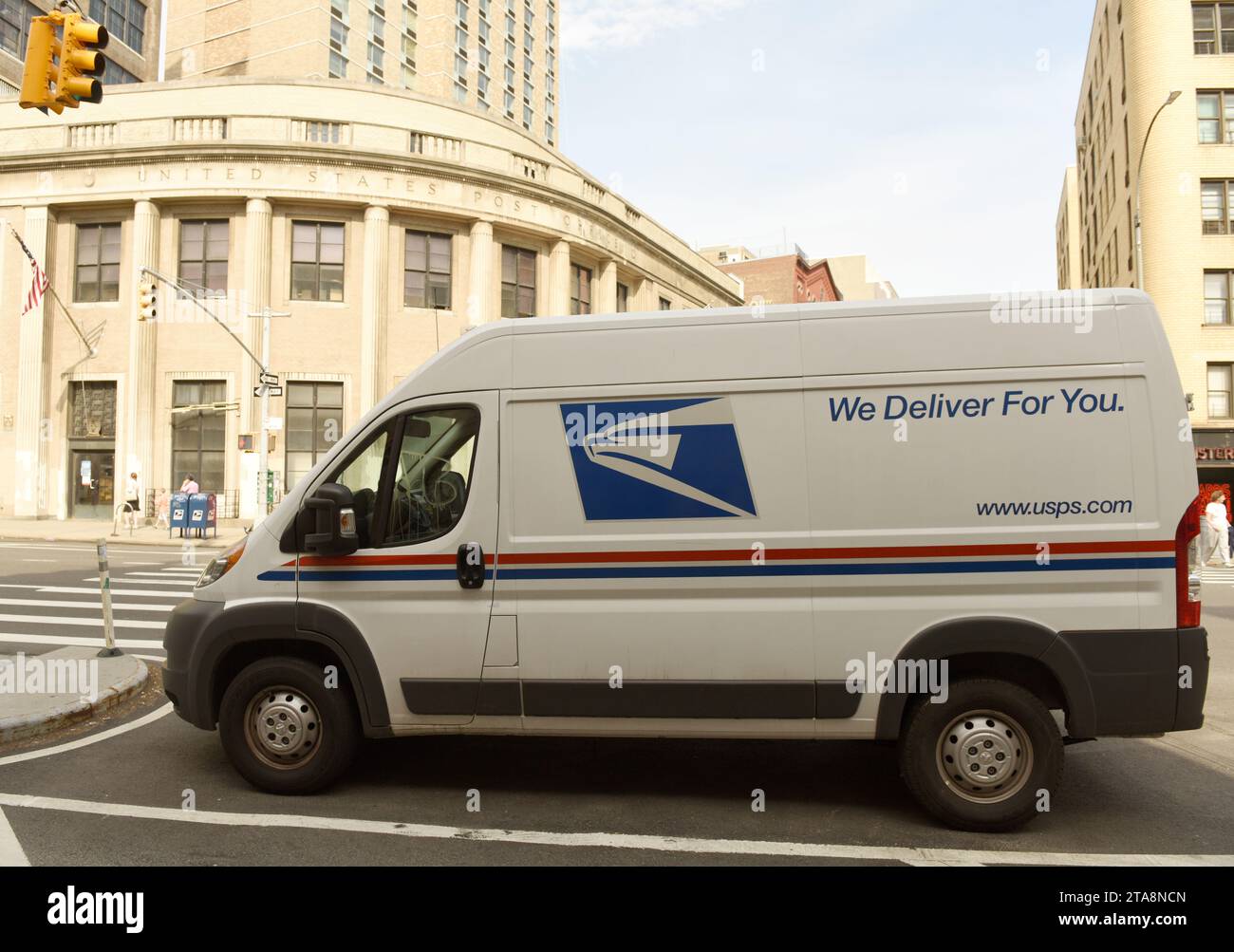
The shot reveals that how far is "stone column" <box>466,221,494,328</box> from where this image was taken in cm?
3262

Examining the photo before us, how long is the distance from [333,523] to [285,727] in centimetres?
122

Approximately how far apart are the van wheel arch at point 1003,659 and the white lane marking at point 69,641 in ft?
25.4

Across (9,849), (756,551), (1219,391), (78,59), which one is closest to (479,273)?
(78,59)

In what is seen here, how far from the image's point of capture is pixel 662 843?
166 inches

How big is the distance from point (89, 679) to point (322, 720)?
3.67 m

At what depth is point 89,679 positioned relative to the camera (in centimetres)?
719

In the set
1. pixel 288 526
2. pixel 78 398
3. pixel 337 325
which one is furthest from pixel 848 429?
pixel 78 398

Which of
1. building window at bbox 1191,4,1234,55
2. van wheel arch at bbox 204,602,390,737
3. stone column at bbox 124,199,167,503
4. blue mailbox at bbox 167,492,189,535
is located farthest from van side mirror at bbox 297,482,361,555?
building window at bbox 1191,4,1234,55

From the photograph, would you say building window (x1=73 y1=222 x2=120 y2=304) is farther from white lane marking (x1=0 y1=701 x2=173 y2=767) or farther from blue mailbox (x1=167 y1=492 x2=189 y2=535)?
white lane marking (x1=0 y1=701 x2=173 y2=767)

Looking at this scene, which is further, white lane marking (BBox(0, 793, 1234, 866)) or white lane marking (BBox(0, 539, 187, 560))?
white lane marking (BBox(0, 539, 187, 560))

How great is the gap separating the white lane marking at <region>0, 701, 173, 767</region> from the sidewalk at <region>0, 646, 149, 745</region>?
32cm

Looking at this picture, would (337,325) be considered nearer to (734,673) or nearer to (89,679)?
(89,679)

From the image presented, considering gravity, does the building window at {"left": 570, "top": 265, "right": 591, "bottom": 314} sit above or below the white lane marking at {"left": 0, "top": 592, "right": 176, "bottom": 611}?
above
